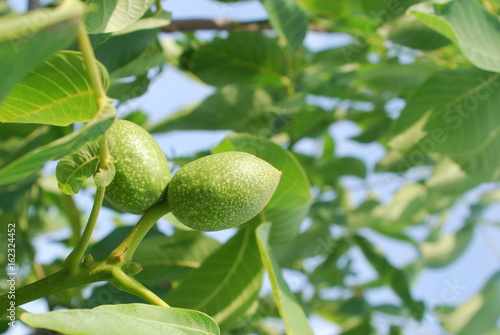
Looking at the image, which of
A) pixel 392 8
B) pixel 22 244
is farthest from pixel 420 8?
pixel 22 244

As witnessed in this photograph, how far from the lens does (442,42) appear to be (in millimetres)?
1481

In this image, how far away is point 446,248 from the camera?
249 cm

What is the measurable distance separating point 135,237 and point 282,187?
367mm

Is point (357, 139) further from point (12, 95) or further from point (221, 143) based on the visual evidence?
point (12, 95)

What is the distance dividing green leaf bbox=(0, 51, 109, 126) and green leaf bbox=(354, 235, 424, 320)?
4.71 feet

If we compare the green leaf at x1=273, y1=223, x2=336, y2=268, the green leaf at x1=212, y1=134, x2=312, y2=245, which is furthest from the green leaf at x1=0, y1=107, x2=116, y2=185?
the green leaf at x1=273, y1=223, x2=336, y2=268

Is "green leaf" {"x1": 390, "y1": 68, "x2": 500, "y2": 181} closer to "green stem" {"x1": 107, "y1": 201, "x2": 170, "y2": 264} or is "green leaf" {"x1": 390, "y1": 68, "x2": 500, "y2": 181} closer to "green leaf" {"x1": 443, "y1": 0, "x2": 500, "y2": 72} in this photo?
"green leaf" {"x1": 443, "y1": 0, "x2": 500, "y2": 72}

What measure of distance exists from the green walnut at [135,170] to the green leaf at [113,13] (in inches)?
5.9

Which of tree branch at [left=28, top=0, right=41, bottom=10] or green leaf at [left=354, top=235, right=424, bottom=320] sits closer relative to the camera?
tree branch at [left=28, top=0, right=41, bottom=10]

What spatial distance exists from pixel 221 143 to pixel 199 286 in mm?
345

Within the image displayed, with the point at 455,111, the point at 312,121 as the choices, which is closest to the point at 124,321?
the point at 455,111

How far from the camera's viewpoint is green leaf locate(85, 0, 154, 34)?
815 millimetres

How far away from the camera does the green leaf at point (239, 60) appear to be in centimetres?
167

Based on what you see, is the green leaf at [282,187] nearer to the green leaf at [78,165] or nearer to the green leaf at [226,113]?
the green leaf at [78,165]
